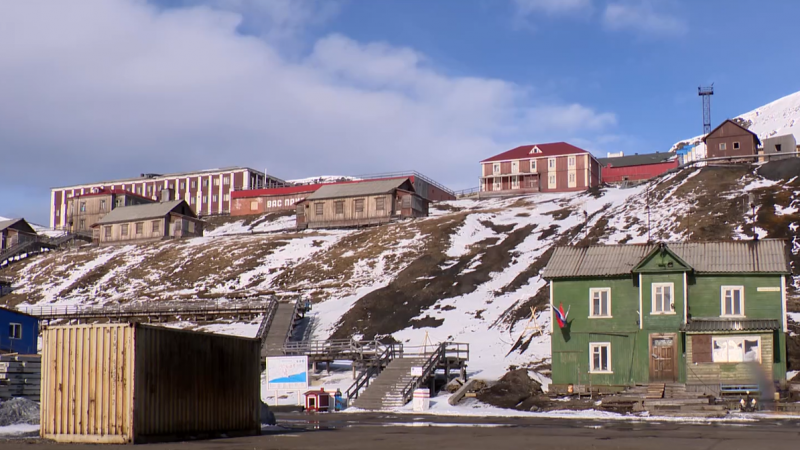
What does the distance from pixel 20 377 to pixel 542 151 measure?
11056 centimetres

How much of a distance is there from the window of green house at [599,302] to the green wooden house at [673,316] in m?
0.05

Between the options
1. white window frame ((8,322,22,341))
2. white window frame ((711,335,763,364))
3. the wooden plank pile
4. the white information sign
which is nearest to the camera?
the wooden plank pile

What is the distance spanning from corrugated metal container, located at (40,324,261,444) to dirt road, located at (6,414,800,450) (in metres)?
0.85

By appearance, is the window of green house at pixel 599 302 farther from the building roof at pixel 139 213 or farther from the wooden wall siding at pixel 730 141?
the building roof at pixel 139 213

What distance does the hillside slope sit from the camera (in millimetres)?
67000

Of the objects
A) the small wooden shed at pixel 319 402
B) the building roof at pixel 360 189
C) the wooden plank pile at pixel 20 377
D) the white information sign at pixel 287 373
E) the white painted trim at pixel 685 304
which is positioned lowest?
the small wooden shed at pixel 319 402

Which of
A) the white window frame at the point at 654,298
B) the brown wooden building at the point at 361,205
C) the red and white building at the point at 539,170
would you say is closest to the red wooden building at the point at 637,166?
the red and white building at the point at 539,170

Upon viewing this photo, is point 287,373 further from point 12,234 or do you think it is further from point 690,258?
point 12,234

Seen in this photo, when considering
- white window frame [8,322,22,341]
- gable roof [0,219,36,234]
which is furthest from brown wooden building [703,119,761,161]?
gable roof [0,219,36,234]

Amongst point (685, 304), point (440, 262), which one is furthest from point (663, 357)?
point (440, 262)

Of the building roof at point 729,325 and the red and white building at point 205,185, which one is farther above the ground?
the red and white building at point 205,185

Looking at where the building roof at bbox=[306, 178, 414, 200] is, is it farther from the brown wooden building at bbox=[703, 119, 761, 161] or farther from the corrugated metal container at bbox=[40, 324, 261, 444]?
the corrugated metal container at bbox=[40, 324, 261, 444]

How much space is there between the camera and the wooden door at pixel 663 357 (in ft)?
141

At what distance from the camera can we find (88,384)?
23.1 metres
